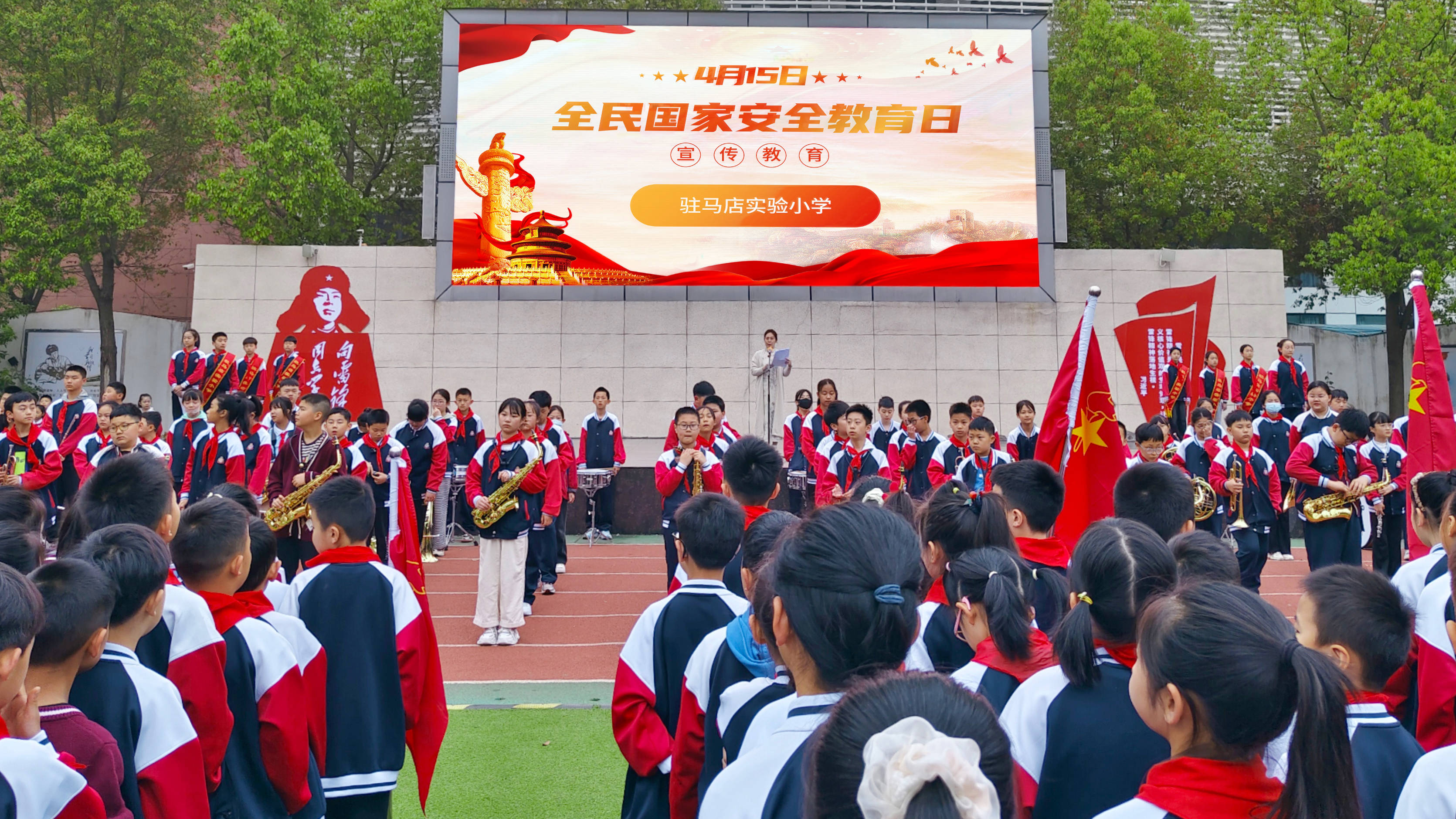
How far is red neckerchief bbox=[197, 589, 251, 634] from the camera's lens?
2.96 meters

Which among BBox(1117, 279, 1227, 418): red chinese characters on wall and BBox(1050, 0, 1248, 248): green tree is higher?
BBox(1050, 0, 1248, 248): green tree

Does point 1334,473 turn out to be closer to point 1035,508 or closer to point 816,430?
point 816,430

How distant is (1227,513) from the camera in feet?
30.7

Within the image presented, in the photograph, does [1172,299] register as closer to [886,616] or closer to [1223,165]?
[1223,165]

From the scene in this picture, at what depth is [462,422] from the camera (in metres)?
12.3

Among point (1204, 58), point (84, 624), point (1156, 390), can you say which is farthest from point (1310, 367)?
point (84, 624)

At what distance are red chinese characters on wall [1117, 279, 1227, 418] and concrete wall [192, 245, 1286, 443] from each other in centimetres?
83

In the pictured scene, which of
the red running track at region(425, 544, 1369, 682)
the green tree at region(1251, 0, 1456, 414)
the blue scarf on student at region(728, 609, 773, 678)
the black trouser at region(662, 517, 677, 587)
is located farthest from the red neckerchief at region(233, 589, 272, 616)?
the green tree at region(1251, 0, 1456, 414)

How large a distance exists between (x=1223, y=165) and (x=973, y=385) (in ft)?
28.1

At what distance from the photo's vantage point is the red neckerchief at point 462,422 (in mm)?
12289

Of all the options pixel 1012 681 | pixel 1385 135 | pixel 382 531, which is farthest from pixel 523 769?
pixel 1385 135

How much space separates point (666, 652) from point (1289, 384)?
45.6 feet

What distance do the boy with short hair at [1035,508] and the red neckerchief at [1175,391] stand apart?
39.1ft

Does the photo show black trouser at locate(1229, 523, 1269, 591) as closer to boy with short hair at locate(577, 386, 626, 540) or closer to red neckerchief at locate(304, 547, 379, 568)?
boy with short hair at locate(577, 386, 626, 540)
